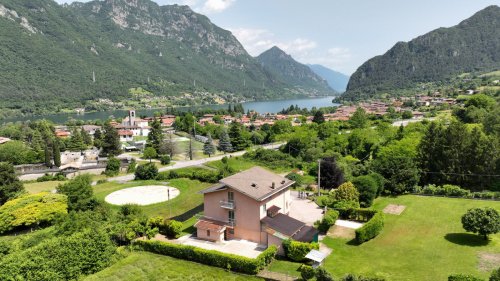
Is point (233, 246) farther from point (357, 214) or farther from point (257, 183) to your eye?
point (357, 214)

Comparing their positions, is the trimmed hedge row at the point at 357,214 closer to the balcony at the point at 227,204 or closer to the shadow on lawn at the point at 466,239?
the shadow on lawn at the point at 466,239

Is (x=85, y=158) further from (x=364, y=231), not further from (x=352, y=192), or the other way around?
(x=364, y=231)

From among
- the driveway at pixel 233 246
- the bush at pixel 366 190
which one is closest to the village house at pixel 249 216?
the driveway at pixel 233 246

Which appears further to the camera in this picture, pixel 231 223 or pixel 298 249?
pixel 231 223

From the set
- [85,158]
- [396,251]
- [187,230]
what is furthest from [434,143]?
[85,158]

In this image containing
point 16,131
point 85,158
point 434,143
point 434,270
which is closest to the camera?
point 434,270

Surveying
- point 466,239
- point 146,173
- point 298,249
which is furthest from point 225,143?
point 466,239
